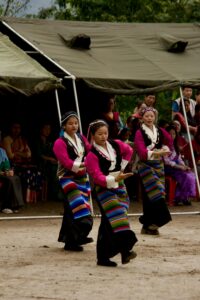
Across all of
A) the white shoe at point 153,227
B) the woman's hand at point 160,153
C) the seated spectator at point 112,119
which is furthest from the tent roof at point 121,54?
the white shoe at point 153,227

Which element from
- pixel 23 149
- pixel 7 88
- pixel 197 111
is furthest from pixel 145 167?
pixel 197 111

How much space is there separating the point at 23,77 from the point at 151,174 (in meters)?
2.55

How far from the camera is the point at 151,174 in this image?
12773mm

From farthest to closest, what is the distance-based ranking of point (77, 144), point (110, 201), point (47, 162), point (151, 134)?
1. point (47, 162)
2. point (151, 134)
3. point (77, 144)
4. point (110, 201)

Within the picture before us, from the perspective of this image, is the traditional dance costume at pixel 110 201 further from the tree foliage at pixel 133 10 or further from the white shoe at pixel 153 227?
the tree foliage at pixel 133 10

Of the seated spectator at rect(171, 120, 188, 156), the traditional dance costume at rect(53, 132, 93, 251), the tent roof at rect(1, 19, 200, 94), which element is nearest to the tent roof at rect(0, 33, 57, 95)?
the tent roof at rect(1, 19, 200, 94)

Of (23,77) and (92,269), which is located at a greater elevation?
(23,77)

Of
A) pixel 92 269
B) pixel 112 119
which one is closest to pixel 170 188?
pixel 112 119

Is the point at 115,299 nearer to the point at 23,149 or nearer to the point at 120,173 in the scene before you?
the point at 120,173

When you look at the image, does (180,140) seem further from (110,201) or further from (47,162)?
(110,201)

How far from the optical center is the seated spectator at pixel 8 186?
15367 mm

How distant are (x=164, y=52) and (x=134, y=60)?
40.0 inches

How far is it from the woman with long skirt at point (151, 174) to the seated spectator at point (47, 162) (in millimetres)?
4496

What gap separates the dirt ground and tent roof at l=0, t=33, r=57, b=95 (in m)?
1.91
